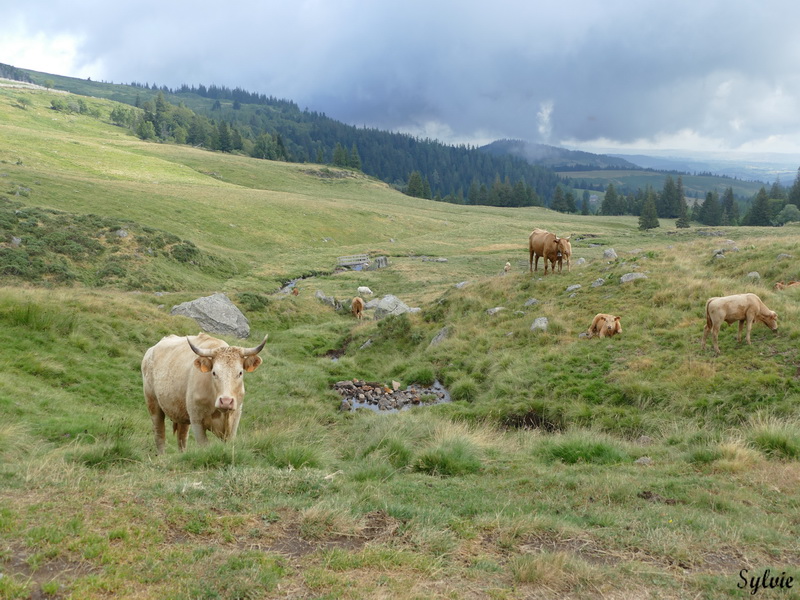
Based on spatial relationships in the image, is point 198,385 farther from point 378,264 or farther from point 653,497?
point 378,264

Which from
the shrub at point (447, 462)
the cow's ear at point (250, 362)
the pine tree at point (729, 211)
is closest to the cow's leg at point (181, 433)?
the cow's ear at point (250, 362)

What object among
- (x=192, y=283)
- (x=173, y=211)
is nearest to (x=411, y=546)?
(x=192, y=283)

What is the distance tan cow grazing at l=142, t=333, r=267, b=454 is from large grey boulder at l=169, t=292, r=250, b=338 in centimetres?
1208

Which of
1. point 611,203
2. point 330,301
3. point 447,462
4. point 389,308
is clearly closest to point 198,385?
point 447,462

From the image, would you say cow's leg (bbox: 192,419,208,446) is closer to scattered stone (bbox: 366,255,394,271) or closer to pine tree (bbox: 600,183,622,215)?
scattered stone (bbox: 366,255,394,271)

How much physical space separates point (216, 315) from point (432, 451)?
17.2 meters

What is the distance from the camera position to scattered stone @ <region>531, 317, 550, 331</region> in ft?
59.5

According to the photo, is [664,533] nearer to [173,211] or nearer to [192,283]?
[192,283]

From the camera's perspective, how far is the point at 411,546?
201 inches

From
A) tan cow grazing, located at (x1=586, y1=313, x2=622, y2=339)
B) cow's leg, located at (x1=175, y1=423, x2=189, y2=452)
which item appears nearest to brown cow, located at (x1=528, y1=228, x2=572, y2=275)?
tan cow grazing, located at (x1=586, y1=313, x2=622, y2=339)

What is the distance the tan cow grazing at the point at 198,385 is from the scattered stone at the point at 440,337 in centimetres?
1172

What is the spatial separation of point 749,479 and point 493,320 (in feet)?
43.9

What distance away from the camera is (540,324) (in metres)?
18.4

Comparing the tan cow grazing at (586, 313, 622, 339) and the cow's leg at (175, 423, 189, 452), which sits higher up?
the tan cow grazing at (586, 313, 622, 339)
